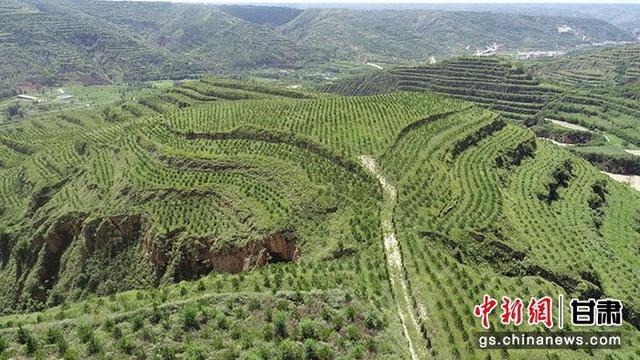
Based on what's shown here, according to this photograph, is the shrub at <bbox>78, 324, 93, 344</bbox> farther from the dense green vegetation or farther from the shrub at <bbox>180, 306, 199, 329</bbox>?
the shrub at <bbox>180, 306, 199, 329</bbox>

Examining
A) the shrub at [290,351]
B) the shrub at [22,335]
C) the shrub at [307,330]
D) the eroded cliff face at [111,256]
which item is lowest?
the eroded cliff face at [111,256]

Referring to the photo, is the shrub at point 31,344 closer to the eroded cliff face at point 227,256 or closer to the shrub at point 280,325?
the shrub at point 280,325

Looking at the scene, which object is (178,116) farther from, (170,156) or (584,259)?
(584,259)

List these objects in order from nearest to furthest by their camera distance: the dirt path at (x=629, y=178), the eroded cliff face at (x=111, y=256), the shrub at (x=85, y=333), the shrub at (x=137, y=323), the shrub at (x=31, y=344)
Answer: the shrub at (x=31, y=344) → the shrub at (x=85, y=333) → the shrub at (x=137, y=323) → the eroded cliff face at (x=111, y=256) → the dirt path at (x=629, y=178)

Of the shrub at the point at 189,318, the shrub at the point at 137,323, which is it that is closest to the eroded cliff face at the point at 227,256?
the shrub at the point at 189,318

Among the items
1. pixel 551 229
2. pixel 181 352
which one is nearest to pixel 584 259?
pixel 551 229

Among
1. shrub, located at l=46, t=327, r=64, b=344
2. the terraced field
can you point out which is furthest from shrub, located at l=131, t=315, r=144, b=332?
shrub, located at l=46, t=327, r=64, b=344
